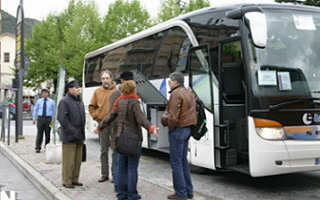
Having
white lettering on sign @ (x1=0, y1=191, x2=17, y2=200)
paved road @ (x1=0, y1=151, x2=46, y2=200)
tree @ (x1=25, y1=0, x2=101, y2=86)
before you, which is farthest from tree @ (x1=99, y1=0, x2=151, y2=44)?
white lettering on sign @ (x1=0, y1=191, x2=17, y2=200)

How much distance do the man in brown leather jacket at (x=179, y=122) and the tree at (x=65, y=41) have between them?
97.2 ft

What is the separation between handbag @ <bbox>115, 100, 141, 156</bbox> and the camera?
5.48 metres

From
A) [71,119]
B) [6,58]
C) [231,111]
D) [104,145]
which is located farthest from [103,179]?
[6,58]

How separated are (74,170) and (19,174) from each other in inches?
101

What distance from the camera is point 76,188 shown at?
22.2ft

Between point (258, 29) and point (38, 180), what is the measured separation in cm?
474

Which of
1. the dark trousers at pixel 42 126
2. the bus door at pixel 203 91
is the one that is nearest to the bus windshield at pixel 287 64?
the bus door at pixel 203 91

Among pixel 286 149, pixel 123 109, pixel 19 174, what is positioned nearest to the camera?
pixel 123 109

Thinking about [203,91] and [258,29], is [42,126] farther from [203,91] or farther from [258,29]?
[258,29]

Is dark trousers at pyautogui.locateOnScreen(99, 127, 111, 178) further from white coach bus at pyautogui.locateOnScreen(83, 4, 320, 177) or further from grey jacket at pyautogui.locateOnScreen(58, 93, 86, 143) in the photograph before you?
white coach bus at pyautogui.locateOnScreen(83, 4, 320, 177)

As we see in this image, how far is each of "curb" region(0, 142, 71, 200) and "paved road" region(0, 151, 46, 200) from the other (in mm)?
83

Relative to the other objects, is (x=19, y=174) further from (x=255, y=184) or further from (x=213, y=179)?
(x=255, y=184)

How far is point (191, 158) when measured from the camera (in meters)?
7.84

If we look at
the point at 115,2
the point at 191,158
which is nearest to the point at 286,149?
the point at 191,158
